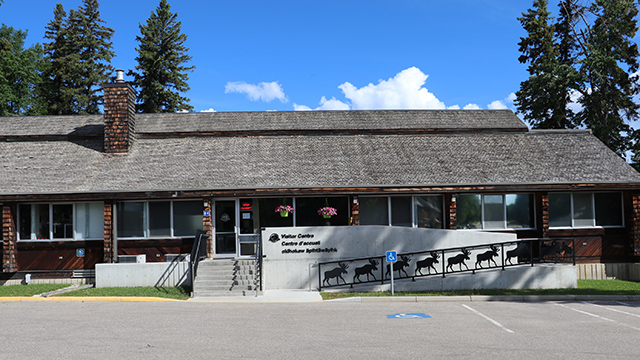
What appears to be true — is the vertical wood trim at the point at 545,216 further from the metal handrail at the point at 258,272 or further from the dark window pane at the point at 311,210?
the metal handrail at the point at 258,272

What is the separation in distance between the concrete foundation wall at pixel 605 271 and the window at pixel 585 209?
1.55m

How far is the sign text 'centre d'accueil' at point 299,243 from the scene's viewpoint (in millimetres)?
16031

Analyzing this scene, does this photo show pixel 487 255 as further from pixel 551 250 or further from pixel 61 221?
pixel 61 221

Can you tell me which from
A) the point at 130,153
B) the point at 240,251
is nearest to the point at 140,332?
the point at 240,251

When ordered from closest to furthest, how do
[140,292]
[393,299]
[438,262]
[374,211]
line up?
[393,299] < [140,292] < [438,262] < [374,211]

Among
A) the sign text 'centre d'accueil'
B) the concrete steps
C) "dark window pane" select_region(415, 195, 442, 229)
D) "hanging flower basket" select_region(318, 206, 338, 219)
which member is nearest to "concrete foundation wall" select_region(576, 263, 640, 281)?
"dark window pane" select_region(415, 195, 442, 229)

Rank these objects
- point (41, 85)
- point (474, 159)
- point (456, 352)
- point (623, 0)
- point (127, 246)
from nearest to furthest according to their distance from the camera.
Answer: point (456, 352)
point (127, 246)
point (474, 159)
point (623, 0)
point (41, 85)

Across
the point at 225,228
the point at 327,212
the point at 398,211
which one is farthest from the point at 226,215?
the point at 398,211

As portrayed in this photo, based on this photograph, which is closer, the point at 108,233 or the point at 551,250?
the point at 551,250

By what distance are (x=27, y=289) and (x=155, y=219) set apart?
4502 millimetres

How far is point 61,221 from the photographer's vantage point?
57.8 ft

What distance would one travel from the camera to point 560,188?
1769cm

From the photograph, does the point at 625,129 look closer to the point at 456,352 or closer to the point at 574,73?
the point at 574,73

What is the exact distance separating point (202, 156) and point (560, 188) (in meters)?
13.7
